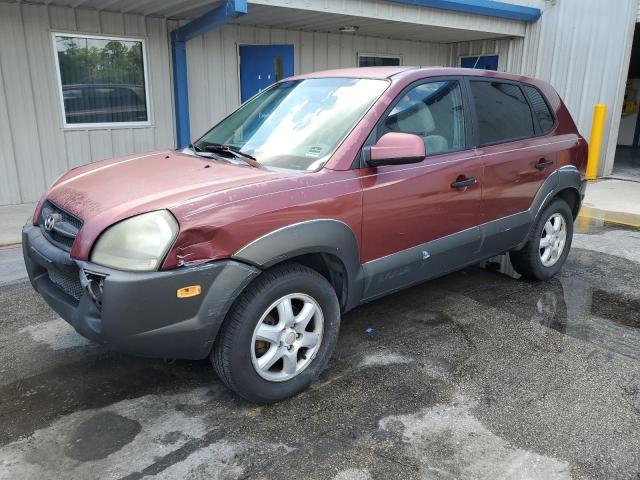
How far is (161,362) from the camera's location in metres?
3.42

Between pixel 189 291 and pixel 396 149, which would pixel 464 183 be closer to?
pixel 396 149

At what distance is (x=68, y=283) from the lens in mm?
2801

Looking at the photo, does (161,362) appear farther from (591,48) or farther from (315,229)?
(591,48)

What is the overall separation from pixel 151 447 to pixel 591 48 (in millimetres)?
11062

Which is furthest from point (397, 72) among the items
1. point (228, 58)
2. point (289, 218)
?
point (228, 58)

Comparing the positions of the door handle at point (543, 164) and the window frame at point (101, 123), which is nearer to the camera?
the door handle at point (543, 164)

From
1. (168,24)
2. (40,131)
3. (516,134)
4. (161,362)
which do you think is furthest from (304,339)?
(168,24)

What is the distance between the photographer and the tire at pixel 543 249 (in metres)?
4.61

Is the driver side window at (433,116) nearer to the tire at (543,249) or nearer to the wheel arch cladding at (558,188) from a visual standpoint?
the wheel arch cladding at (558,188)

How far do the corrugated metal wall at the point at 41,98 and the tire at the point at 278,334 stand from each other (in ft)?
20.2

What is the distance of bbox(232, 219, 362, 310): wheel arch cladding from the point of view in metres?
2.65

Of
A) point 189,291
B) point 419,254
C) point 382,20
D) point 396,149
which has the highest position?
point 382,20

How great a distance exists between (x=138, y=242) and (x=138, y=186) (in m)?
0.49

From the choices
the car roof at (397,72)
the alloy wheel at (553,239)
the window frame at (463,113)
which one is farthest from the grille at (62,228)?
the alloy wheel at (553,239)
